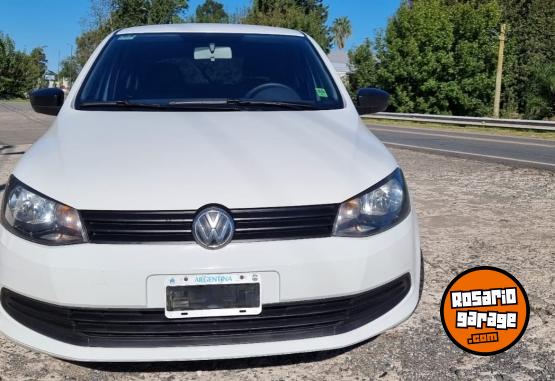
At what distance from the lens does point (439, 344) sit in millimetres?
2781

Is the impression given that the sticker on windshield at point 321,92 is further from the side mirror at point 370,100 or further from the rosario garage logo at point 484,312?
the rosario garage logo at point 484,312

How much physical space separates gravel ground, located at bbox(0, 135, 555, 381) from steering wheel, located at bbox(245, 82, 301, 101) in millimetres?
1438

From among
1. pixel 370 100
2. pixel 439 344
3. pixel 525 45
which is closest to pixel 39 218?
pixel 439 344

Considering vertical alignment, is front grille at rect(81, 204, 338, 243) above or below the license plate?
above

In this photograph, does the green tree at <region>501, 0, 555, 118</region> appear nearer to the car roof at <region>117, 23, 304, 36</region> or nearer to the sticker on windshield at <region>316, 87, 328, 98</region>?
the car roof at <region>117, 23, 304, 36</region>

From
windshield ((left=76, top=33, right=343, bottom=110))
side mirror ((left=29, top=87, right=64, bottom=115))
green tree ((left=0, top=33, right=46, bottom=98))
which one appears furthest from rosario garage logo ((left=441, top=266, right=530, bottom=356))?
green tree ((left=0, top=33, right=46, bottom=98))

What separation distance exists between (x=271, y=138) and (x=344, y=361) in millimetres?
1078

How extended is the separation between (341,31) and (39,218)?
85.7 meters

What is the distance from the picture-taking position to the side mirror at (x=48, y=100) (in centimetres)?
348

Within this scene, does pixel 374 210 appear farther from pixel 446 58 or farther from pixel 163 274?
pixel 446 58

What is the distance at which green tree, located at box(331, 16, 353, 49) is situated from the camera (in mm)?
83438

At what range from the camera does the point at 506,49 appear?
102 feet

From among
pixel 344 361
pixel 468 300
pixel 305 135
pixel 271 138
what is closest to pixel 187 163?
pixel 271 138

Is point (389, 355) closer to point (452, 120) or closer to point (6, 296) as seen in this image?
point (6, 296)
